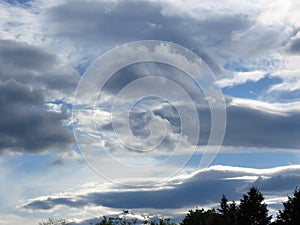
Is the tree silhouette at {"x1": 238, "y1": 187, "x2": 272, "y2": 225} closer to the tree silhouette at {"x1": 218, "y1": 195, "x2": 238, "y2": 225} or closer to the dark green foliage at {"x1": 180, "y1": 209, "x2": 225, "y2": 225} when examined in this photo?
the tree silhouette at {"x1": 218, "y1": 195, "x2": 238, "y2": 225}

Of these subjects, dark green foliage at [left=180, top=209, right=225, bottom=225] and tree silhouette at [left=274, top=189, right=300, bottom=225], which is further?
dark green foliage at [left=180, top=209, right=225, bottom=225]

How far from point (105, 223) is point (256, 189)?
51005 millimetres

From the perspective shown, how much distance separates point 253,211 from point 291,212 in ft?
23.1

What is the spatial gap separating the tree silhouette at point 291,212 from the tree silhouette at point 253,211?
10.5 feet

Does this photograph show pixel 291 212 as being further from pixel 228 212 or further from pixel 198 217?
pixel 198 217

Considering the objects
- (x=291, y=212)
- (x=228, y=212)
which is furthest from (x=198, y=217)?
(x=291, y=212)

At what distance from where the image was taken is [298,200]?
63.5 meters

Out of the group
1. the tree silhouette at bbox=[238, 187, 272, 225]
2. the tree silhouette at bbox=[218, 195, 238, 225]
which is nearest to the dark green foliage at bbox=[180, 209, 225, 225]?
the tree silhouette at bbox=[218, 195, 238, 225]

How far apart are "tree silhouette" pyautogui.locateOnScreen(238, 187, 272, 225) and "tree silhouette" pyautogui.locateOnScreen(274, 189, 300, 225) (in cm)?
320

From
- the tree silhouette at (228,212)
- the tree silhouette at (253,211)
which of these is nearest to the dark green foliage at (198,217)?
the tree silhouette at (228,212)

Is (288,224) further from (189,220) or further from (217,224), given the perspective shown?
(189,220)

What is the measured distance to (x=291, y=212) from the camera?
63.6 meters

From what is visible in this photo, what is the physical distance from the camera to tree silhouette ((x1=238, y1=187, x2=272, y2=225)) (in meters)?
69.0

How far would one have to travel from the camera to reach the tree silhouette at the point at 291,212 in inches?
2466
